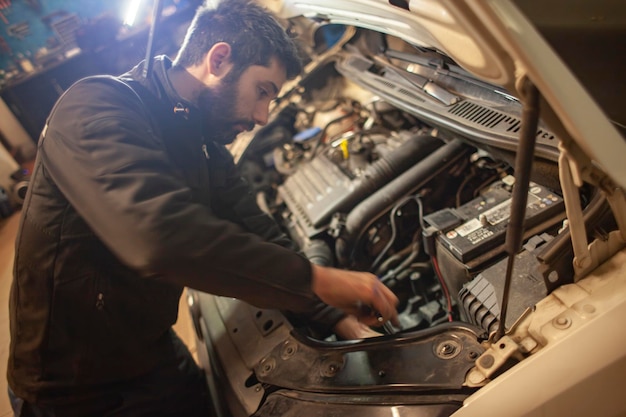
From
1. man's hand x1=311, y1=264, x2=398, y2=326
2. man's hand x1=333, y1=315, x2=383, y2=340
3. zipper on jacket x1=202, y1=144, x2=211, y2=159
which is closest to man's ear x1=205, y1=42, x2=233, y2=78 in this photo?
zipper on jacket x1=202, y1=144, x2=211, y2=159

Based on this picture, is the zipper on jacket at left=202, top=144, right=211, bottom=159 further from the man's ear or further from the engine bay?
the engine bay

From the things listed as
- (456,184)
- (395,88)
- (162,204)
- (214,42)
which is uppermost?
(214,42)

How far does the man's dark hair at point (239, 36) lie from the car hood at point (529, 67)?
0.72m

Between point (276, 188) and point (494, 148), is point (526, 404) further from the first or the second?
point (276, 188)

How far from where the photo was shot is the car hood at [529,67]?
52 centimetres

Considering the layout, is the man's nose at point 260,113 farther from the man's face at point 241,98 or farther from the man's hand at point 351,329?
the man's hand at point 351,329

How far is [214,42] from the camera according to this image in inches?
49.2

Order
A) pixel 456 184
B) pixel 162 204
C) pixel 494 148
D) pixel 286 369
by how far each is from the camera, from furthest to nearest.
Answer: pixel 456 184 → pixel 494 148 → pixel 286 369 → pixel 162 204

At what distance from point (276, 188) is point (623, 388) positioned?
2.07m

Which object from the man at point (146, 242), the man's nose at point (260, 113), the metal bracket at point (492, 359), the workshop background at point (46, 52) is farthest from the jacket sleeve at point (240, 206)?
the workshop background at point (46, 52)

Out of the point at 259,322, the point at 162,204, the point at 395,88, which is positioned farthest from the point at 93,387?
the point at 395,88

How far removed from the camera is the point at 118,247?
2.57ft

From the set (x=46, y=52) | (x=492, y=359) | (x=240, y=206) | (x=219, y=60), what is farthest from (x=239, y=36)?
(x=46, y=52)

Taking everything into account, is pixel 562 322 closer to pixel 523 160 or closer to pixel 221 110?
pixel 523 160
